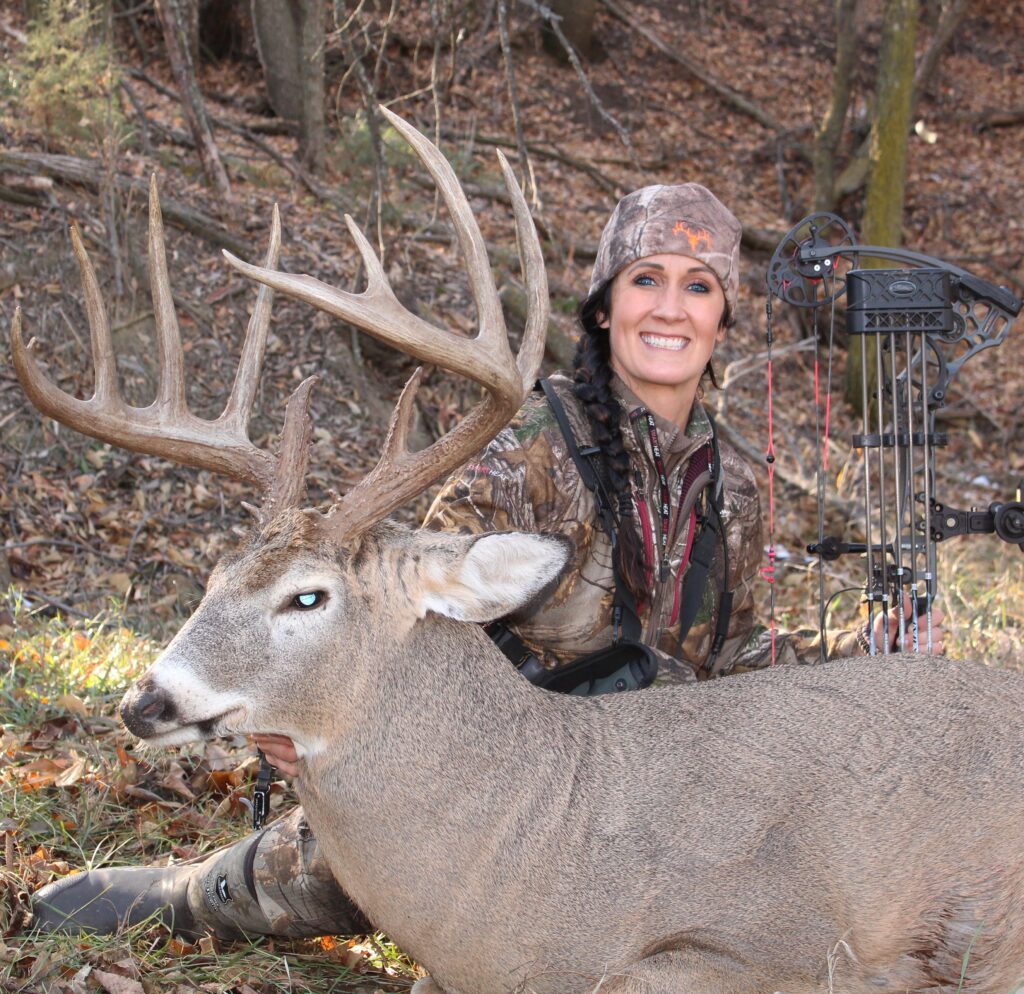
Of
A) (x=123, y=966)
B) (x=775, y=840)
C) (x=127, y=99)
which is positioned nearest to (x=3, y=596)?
(x=123, y=966)

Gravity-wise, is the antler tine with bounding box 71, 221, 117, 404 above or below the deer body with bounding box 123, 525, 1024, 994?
above

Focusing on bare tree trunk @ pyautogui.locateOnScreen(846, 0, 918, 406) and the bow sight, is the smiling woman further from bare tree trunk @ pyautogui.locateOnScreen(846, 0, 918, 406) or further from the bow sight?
bare tree trunk @ pyautogui.locateOnScreen(846, 0, 918, 406)

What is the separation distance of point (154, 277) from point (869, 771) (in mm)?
2265

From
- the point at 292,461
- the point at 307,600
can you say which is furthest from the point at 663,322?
the point at 307,600

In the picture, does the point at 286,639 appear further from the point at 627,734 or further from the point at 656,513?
the point at 656,513

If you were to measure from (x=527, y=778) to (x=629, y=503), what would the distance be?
128 cm

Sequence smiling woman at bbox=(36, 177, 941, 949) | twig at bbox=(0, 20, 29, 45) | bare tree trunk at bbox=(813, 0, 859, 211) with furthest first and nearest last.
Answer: bare tree trunk at bbox=(813, 0, 859, 211), twig at bbox=(0, 20, 29, 45), smiling woman at bbox=(36, 177, 941, 949)

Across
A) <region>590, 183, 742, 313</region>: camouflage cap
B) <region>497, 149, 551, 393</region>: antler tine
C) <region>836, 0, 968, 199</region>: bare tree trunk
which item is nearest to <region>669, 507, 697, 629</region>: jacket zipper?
<region>590, 183, 742, 313</region>: camouflage cap

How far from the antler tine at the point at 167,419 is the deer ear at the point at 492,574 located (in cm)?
47

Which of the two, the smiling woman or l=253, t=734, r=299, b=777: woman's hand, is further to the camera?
the smiling woman

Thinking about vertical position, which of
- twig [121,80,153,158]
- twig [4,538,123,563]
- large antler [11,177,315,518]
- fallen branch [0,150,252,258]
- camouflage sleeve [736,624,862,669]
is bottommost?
camouflage sleeve [736,624,862,669]

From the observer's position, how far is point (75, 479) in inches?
271

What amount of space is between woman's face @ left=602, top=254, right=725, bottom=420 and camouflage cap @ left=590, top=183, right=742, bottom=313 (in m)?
0.03

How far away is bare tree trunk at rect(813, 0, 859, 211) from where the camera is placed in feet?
41.3
